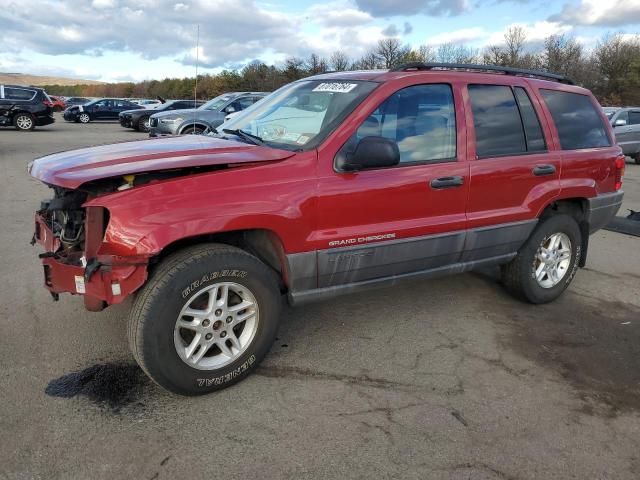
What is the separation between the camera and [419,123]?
3.71 metres

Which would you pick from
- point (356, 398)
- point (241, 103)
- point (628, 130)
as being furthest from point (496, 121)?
point (628, 130)

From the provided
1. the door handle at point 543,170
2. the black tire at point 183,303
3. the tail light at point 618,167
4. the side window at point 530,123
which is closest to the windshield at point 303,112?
the black tire at point 183,303

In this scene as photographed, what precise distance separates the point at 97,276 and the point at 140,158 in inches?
28.3

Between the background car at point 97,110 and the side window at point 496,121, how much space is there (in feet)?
91.4

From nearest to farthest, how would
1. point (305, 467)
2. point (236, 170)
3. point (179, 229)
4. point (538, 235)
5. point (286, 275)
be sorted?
point (305, 467) → point (179, 229) → point (236, 170) → point (286, 275) → point (538, 235)

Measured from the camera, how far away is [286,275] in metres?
3.32

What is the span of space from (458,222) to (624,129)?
49.2ft

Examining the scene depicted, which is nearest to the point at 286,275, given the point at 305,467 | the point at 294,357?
the point at 294,357

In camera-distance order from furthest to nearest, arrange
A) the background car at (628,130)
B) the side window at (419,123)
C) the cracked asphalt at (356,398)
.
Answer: the background car at (628,130)
the side window at (419,123)
the cracked asphalt at (356,398)

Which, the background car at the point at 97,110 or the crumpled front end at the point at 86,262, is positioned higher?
the background car at the point at 97,110

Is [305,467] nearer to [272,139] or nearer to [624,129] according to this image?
[272,139]

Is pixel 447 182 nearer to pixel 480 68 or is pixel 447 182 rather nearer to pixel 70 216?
pixel 480 68

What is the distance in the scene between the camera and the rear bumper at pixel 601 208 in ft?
15.5

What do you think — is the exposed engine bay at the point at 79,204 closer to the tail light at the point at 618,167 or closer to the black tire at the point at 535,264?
the black tire at the point at 535,264
